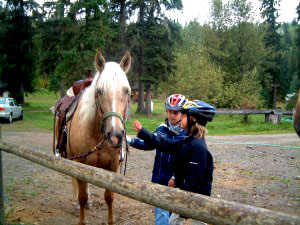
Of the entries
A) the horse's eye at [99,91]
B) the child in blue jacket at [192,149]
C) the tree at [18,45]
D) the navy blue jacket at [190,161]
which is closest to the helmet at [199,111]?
the child in blue jacket at [192,149]

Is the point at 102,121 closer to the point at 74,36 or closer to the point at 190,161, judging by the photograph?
the point at 190,161

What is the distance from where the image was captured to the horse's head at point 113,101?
2883mm

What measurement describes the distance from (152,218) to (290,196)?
Answer: 2793mm

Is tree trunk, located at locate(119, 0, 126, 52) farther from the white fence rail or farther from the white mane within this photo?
the white fence rail

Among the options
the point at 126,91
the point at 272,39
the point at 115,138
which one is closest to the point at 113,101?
the point at 126,91

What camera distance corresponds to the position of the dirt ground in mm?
4422

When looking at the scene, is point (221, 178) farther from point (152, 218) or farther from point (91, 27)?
point (91, 27)

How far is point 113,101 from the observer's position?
10.2ft

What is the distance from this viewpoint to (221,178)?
258 inches

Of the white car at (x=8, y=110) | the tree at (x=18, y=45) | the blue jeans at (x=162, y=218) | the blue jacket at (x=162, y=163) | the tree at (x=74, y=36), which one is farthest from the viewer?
the tree at (x=18, y=45)

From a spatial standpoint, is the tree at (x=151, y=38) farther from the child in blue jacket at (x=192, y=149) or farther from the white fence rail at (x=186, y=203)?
the white fence rail at (x=186, y=203)

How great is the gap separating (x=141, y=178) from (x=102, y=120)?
12.1 feet

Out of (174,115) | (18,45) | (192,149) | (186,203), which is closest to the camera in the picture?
(186,203)

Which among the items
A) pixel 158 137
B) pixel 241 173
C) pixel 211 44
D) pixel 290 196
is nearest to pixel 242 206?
pixel 158 137
